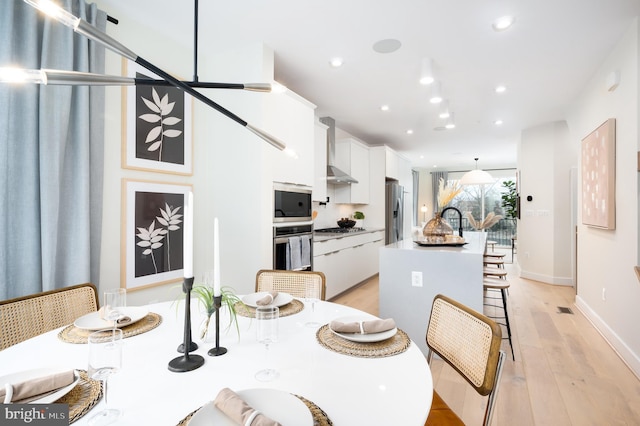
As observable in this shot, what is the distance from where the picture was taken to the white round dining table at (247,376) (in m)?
0.75

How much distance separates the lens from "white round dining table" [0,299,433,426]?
75cm

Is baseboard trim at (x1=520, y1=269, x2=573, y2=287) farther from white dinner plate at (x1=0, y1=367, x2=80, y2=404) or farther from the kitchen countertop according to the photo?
white dinner plate at (x1=0, y1=367, x2=80, y2=404)

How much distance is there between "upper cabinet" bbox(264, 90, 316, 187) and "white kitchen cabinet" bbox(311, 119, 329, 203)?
0.67m

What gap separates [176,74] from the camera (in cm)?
279

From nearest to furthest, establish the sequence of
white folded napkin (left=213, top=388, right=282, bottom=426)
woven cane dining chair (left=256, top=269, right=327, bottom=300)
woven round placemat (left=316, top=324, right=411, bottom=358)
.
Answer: white folded napkin (left=213, top=388, right=282, bottom=426), woven round placemat (left=316, top=324, right=411, bottom=358), woven cane dining chair (left=256, top=269, right=327, bottom=300)

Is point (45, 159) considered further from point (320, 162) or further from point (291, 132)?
point (320, 162)

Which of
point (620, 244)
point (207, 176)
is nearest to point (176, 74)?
point (207, 176)

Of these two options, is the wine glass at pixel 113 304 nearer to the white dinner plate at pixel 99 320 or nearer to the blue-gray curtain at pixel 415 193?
the white dinner plate at pixel 99 320

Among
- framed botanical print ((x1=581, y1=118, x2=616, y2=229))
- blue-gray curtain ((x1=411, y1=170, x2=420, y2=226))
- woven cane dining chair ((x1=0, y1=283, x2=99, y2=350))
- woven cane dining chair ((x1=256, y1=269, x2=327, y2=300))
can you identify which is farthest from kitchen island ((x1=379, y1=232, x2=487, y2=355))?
blue-gray curtain ((x1=411, y1=170, x2=420, y2=226))

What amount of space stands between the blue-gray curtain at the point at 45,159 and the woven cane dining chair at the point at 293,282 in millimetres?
1140

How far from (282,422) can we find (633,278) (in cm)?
308

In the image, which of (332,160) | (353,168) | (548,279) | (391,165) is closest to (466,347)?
(332,160)

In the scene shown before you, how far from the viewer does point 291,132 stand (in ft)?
10.3

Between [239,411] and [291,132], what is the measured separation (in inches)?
109
